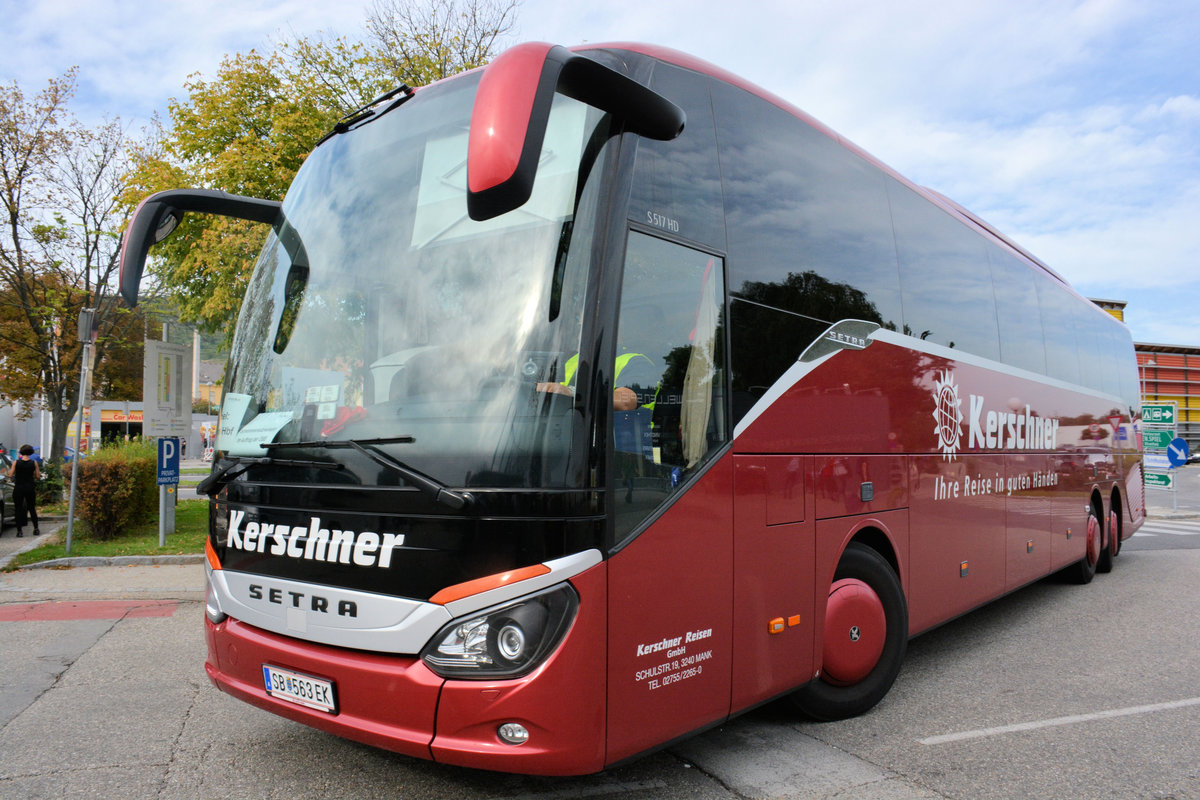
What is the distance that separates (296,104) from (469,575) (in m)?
14.2

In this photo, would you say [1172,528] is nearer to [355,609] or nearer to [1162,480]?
[1162,480]

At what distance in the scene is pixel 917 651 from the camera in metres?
6.68

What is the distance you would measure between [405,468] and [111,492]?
1225 centimetres

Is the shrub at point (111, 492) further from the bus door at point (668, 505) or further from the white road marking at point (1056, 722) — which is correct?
the white road marking at point (1056, 722)

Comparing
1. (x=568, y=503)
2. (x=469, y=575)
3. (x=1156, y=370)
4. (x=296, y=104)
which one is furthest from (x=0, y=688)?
(x=1156, y=370)

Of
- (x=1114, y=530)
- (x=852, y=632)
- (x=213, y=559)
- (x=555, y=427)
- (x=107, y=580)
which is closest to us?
(x=555, y=427)

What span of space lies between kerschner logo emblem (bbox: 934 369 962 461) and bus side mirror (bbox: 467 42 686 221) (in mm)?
3915

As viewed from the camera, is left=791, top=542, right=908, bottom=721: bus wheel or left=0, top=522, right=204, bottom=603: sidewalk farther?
left=0, top=522, right=204, bottom=603: sidewalk

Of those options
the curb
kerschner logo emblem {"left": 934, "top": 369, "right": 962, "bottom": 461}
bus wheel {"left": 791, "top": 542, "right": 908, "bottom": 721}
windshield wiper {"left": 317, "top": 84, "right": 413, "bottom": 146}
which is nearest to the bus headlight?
bus wheel {"left": 791, "top": 542, "right": 908, "bottom": 721}

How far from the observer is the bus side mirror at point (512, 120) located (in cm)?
255

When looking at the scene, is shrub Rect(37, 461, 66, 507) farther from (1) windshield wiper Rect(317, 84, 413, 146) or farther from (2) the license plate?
(2) the license plate

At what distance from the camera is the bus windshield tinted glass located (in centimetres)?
306

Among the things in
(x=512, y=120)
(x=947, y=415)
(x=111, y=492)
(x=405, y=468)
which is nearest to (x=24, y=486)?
(x=111, y=492)

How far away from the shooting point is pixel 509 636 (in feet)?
9.70
